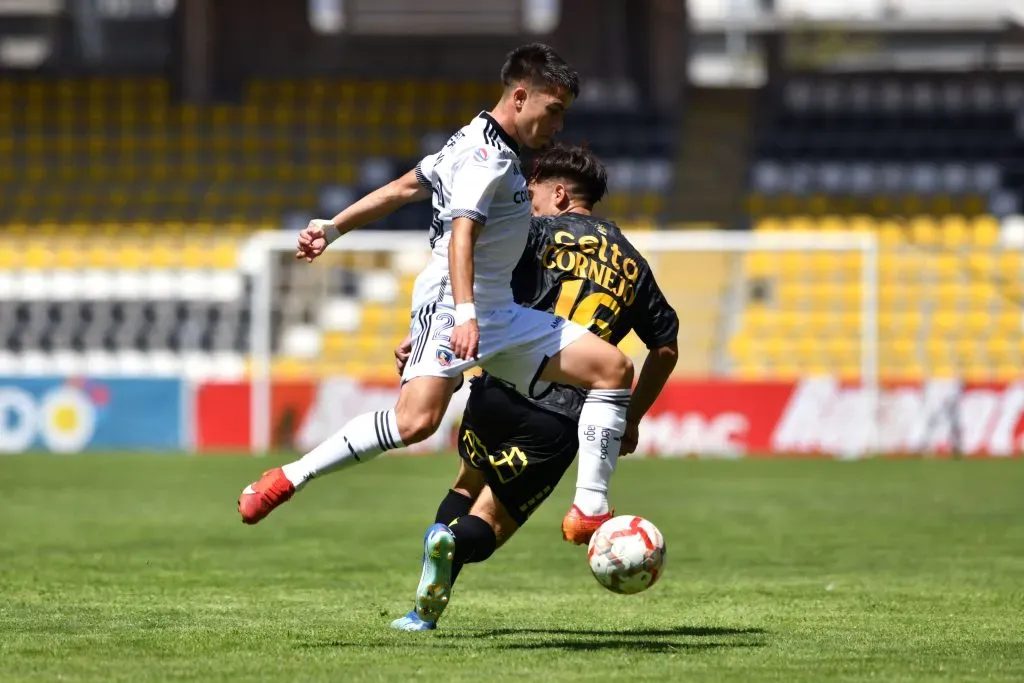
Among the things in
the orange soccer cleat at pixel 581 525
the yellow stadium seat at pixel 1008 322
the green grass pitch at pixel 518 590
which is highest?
the orange soccer cleat at pixel 581 525

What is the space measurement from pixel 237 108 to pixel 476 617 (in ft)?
66.9

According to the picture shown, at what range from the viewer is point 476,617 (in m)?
7.48

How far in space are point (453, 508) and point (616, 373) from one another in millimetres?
1040

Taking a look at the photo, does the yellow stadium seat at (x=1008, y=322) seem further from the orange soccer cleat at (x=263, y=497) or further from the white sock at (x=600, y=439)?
the orange soccer cleat at (x=263, y=497)

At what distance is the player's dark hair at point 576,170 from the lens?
739 centimetres

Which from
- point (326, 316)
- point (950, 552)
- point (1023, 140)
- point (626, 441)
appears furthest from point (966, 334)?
point (626, 441)

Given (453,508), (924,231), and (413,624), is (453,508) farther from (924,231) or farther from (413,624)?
(924,231)

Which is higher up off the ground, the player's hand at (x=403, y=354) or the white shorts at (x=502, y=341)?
the white shorts at (x=502, y=341)

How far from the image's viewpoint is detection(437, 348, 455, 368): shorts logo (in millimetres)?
6516

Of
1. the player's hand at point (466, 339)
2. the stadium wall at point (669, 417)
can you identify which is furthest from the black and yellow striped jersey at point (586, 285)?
the stadium wall at point (669, 417)

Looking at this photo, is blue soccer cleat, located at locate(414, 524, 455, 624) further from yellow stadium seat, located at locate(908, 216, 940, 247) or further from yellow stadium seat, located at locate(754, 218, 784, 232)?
yellow stadium seat, located at locate(754, 218, 784, 232)

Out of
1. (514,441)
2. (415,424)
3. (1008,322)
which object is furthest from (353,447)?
(1008,322)

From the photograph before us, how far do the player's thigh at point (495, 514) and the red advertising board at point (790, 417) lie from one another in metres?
12.5

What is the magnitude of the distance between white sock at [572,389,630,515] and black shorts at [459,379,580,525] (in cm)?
34
